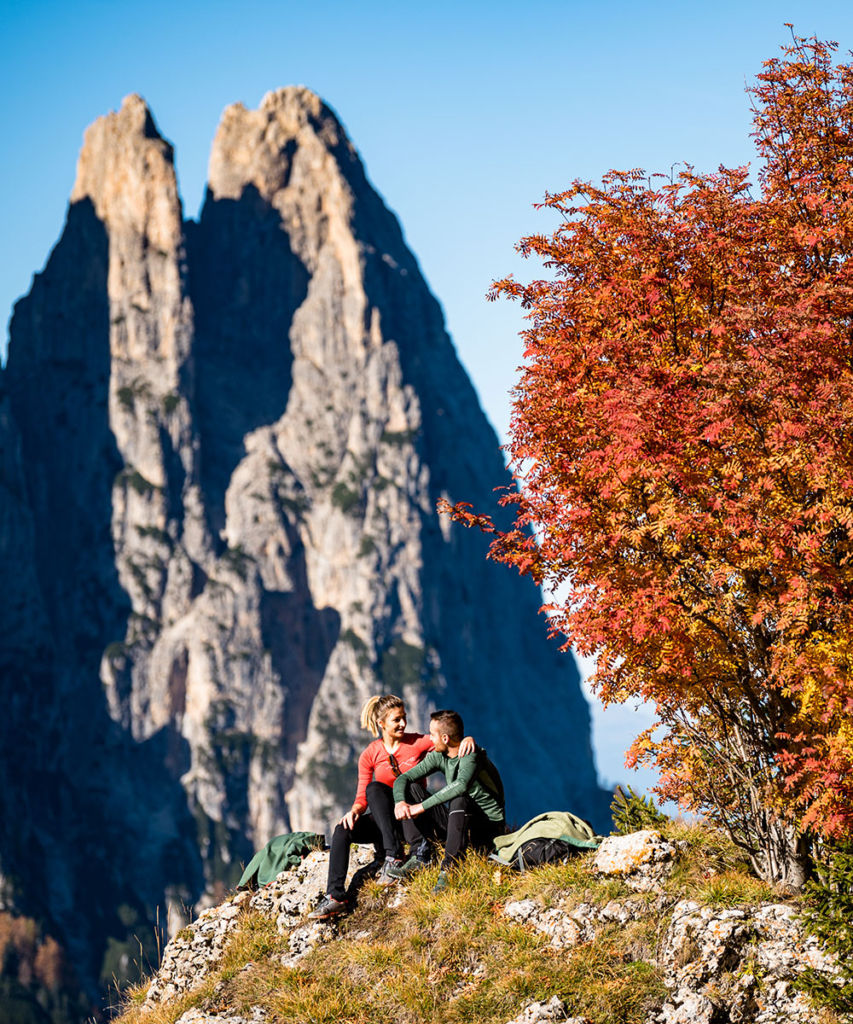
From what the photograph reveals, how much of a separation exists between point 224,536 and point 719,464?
15699 centimetres

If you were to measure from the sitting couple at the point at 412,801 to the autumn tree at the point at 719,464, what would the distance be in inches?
66.8

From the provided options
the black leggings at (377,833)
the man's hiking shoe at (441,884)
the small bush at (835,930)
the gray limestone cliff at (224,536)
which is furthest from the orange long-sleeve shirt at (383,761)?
the gray limestone cliff at (224,536)

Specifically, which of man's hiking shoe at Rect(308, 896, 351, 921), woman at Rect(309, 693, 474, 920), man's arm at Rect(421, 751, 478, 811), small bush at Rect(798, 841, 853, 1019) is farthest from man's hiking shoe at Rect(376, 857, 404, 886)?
small bush at Rect(798, 841, 853, 1019)

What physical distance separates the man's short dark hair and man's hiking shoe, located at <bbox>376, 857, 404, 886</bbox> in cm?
149

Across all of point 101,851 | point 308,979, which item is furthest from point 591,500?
point 101,851

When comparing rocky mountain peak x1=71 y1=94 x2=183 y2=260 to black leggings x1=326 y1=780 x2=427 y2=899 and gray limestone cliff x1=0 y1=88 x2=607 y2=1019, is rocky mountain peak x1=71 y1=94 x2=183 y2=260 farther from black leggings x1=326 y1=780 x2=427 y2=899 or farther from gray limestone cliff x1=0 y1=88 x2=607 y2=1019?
black leggings x1=326 y1=780 x2=427 y2=899

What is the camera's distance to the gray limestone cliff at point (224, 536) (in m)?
144

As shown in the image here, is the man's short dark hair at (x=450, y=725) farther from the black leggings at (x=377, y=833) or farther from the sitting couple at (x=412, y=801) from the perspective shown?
the black leggings at (x=377, y=833)

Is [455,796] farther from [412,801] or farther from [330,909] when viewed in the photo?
[330,909]

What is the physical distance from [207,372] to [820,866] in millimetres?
169475

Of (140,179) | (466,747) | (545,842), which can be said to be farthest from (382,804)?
(140,179)

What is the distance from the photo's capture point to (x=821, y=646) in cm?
802

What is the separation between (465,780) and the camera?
10.2 meters

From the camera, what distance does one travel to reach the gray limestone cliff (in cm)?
14412
